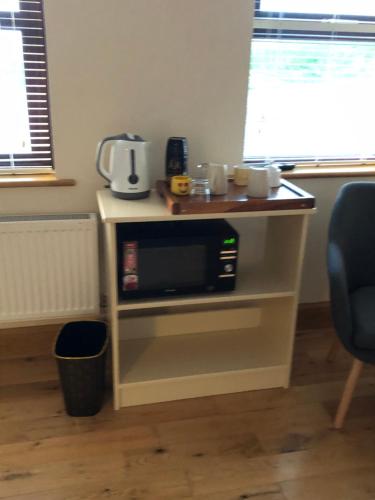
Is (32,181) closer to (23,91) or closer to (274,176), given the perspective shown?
(23,91)

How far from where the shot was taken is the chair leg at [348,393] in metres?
1.81

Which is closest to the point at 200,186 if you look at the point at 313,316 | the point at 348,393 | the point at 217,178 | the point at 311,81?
the point at 217,178

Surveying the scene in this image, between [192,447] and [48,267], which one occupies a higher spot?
[48,267]

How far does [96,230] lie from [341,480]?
4.27ft

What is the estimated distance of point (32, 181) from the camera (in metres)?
2.00

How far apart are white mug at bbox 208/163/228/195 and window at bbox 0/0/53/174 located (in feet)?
2.41

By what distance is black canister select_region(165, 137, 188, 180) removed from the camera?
191 centimetres

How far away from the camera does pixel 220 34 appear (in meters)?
1.95

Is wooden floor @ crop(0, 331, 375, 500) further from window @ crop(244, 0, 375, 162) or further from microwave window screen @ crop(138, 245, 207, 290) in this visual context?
window @ crop(244, 0, 375, 162)

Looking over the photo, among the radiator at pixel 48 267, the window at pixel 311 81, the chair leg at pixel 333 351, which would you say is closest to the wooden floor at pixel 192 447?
the chair leg at pixel 333 351

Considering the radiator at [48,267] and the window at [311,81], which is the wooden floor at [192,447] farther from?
the window at [311,81]

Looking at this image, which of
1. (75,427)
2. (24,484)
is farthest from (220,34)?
(24,484)

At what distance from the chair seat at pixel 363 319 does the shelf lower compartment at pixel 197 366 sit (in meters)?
0.40

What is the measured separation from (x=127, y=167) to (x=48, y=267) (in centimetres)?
58
